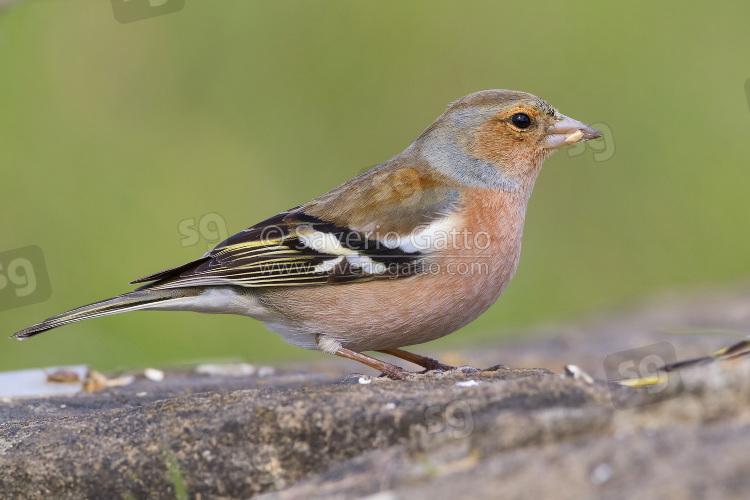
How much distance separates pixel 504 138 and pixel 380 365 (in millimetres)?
1622

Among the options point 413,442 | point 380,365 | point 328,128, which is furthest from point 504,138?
point 328,128

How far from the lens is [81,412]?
14.8 ft

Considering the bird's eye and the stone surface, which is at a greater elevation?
the bird's eye

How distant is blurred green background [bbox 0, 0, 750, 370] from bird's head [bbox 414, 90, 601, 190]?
15.0 feet

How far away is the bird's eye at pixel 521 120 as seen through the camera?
5402 mm

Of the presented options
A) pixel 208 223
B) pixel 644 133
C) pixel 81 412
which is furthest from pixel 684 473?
pixel 644 133

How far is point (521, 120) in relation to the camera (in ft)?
17.7

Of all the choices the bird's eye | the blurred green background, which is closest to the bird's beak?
the bird's eye

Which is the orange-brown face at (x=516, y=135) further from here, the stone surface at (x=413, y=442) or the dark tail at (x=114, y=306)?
the dark tail at (x=114, y=306)

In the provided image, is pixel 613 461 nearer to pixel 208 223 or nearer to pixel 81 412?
pixel 81 412

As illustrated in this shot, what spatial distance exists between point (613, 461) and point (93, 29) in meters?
9.90

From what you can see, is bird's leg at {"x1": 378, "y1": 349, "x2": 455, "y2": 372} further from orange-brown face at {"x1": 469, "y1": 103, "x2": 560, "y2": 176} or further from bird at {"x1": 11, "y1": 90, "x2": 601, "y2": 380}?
orange-brown face at {"x1": 469, "y1": 103, "x2": 560, "y2": 176}

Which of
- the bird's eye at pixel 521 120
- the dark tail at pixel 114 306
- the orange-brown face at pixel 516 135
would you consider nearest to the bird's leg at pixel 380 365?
the dark tail at pixel 114 306

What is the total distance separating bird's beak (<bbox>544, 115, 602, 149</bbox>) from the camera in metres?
5.39
